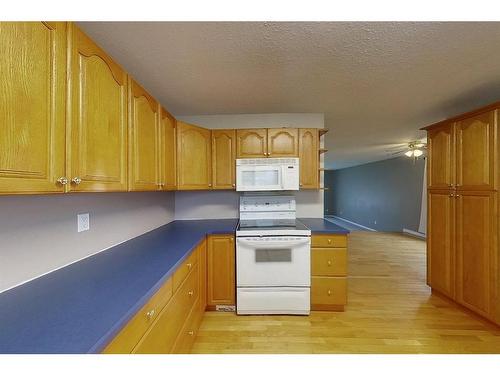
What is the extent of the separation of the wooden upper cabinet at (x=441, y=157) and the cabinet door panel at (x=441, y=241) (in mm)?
119

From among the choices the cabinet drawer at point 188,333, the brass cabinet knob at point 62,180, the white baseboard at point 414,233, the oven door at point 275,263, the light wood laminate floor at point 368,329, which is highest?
the brass cabinet knob at point 62,180

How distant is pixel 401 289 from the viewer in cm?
287

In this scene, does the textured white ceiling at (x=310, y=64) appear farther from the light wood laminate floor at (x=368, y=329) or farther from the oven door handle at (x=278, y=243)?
the light wood laminate floor at (x=368, y=329)

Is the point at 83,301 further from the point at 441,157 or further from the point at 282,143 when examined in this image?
the point at 441,157

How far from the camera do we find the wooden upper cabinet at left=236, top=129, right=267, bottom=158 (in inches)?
105

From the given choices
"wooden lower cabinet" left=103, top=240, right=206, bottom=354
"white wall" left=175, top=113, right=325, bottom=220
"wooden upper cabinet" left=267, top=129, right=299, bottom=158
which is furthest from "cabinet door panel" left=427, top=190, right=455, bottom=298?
"wooden lower cabinet" left=103, top=240, right=206, bottom=354

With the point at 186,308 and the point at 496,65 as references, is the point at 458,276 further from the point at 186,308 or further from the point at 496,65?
the point at 186,308

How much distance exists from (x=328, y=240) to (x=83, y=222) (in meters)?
2.08

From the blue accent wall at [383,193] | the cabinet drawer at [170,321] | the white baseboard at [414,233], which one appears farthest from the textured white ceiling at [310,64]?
the blue accent wall at [383,193]

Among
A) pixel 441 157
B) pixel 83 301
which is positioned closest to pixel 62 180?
pixel 83 301

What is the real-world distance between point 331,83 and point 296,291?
2.03 m

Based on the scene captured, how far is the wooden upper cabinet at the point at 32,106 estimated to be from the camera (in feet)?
2.38

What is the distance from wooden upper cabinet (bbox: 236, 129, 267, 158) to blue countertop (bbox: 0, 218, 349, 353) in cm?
142

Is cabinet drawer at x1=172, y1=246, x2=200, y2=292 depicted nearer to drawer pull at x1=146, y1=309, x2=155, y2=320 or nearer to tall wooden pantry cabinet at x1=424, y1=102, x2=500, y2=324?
drawer pull at x1=146, y1=309, x2=155, y2=320
